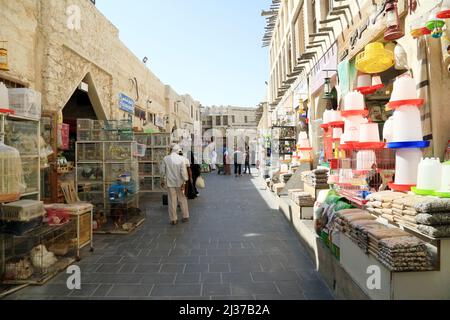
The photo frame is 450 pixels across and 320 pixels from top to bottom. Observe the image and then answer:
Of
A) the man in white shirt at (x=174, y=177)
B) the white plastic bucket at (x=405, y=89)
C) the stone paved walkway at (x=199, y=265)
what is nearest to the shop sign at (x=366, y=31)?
the white plastic bucket at (x=405, y=89)

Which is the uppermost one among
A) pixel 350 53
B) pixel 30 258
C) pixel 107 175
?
pixel 350 53

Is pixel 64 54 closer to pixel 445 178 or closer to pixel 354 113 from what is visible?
pixel 354 113

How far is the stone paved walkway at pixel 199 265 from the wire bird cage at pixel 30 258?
8.2 inches

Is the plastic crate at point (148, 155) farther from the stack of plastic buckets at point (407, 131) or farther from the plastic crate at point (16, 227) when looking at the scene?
the stack of plastic buckets at point (407, 131)

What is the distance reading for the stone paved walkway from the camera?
3.57m

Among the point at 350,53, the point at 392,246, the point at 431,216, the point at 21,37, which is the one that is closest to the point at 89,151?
the point at 21,37

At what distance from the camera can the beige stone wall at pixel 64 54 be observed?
583 centimetres

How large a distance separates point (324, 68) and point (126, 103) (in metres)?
7.75

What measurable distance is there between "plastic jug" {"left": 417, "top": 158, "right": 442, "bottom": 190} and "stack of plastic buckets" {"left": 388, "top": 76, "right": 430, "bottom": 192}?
292 millimetres

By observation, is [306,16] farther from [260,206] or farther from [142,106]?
[142,106]

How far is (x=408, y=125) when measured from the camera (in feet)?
10.0

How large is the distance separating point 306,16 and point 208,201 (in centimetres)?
662

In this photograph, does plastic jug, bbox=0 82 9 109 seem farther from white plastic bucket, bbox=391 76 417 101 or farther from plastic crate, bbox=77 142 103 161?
white plastic bucket, bbox=391 76 417 101

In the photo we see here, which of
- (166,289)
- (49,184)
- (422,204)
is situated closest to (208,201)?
(49,184)
